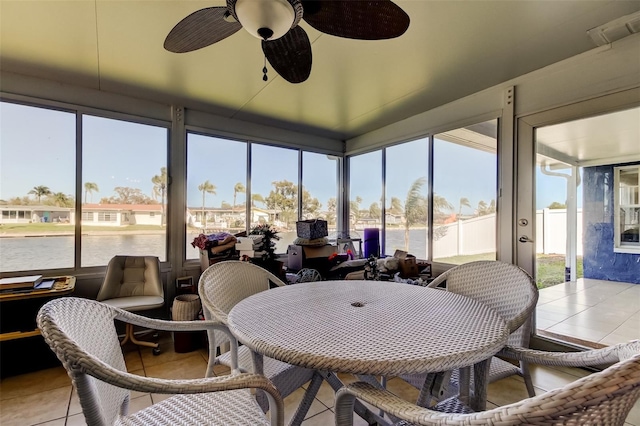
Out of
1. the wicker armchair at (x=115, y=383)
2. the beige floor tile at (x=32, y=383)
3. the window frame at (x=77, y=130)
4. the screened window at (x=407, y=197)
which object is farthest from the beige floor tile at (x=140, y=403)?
the screened window at (x=407, y=197)

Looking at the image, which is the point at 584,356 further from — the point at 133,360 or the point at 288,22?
the point at 133,360

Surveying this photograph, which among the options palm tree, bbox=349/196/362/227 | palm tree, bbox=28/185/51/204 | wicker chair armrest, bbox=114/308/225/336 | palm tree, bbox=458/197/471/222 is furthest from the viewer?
palm tree, bbox=349/196/362/227

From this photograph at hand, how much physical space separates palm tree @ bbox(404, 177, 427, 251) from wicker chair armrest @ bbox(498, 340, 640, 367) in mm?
2487

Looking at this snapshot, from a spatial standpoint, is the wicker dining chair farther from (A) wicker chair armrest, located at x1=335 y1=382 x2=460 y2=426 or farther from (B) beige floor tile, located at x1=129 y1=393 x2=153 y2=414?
(B) beige floor tile, located at x1=129 y1=393 x2=153 y2=414

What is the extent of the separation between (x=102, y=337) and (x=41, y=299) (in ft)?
6.93

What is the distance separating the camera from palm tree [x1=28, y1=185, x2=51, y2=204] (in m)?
2.82

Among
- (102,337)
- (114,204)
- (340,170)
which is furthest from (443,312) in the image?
(340,170)

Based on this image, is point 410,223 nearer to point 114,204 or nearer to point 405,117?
point 405,117

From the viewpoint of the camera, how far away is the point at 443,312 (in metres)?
1.27

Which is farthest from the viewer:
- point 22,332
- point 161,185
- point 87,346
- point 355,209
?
point 355,209

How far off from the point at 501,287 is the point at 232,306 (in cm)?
155

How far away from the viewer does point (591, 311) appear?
9.84 ft

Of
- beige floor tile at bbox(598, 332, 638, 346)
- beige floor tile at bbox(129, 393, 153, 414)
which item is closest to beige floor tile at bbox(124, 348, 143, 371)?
beige floor tile at bbox(129, 393, 153, 414)

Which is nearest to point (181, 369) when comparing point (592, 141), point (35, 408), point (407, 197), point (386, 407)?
point (35, 408)
